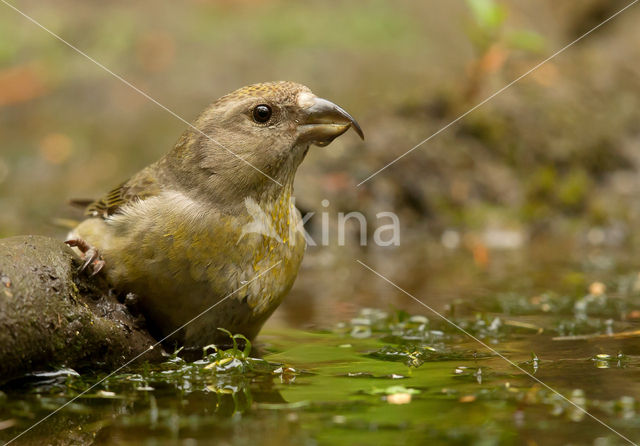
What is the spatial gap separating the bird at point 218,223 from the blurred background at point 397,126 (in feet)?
3.45

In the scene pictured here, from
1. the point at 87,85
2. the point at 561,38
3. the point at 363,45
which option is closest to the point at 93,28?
the point at 87,85

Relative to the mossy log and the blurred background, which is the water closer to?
the mossy log

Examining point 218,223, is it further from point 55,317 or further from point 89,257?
point 55,317

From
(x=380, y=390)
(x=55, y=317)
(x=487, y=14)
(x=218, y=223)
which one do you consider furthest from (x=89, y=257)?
(x=487, y=14)

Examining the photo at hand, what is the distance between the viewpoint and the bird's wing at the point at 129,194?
4148mm

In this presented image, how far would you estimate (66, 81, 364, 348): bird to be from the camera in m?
3.79

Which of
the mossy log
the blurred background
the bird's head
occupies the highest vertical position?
the blurred background

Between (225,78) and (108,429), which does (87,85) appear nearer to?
(225,78)

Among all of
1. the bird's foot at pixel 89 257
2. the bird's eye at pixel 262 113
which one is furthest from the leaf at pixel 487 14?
the bird's foot at pixel 89 257

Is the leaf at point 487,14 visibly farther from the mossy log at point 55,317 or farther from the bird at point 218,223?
the mossy log at point 55,317

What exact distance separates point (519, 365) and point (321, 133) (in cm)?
153

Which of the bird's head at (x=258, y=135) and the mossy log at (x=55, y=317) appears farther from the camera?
the bird's head at (x=258, y=135)

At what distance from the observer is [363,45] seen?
12.1 metres

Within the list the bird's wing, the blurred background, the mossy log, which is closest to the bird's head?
the bird's wing
